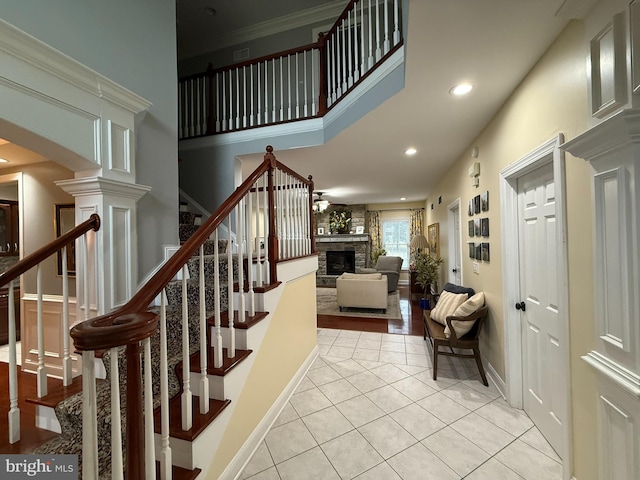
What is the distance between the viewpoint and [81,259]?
185 centimetres

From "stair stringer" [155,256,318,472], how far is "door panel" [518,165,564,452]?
1.94 m

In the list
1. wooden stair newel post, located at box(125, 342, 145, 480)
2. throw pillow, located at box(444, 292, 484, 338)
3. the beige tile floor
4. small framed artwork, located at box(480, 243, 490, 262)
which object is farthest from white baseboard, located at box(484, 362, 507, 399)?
wooden stair newel post, located at box(125, 342, 145, 480)

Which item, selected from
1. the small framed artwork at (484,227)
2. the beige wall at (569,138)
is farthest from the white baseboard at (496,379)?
the small framed artwork at (484,227)

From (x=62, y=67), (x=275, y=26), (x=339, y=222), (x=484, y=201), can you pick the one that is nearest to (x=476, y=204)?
(x=484, y=201)

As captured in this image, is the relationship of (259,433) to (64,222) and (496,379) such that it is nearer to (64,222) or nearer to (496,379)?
(496,379)

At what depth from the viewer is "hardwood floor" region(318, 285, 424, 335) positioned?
4223 mm

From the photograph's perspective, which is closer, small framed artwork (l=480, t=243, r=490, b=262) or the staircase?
the staircase

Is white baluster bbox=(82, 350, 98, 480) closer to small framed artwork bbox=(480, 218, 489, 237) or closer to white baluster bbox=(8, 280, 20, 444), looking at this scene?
white baluster bbox=(8, 280, 20, 444)

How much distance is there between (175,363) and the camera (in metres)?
1.57

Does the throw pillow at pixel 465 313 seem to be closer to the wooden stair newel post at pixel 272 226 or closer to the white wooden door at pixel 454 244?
the white wooden door at pixel 454 244

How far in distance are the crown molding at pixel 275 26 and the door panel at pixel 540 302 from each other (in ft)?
13.0

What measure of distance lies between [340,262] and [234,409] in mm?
7091

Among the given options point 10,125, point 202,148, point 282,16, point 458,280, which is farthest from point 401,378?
point 282,16

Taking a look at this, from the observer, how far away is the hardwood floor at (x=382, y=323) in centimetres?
422
